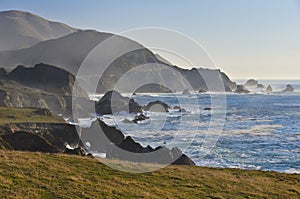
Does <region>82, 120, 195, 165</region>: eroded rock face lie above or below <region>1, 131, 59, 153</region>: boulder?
below

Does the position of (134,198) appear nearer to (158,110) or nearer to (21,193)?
(21,193)

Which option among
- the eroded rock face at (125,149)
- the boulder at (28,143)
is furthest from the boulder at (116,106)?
the boulder at (28,143)

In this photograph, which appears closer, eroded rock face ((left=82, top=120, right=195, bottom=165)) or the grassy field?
the grassy field

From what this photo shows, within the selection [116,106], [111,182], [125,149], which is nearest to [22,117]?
[125,149]

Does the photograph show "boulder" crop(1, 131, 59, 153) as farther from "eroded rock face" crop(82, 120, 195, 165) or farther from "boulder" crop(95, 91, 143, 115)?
"boulder" crop(95, 91, 143, 115)

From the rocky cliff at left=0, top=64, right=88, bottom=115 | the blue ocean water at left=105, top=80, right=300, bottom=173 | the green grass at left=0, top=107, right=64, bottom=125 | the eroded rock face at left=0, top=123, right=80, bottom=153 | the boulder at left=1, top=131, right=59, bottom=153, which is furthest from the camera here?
the rocky cliff at left=0, top=64, right=88, bottom=115

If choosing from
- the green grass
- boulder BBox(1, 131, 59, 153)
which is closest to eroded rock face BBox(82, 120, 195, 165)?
boulder BBox(1, 131, 59, 153)

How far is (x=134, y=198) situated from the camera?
17.9m

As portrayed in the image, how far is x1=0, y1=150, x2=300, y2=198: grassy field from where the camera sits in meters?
17.7

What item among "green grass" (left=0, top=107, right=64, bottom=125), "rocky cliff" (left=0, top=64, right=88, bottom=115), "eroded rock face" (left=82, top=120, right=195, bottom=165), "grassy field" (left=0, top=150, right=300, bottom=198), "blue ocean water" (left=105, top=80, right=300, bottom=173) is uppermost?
"rocky cliff" (left=0, top=64, right=88, bottom=115)

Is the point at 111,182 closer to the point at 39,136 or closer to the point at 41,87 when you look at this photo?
the point at 39,136

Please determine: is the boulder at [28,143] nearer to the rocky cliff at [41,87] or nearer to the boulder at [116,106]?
the rocky cliff at [41,87]

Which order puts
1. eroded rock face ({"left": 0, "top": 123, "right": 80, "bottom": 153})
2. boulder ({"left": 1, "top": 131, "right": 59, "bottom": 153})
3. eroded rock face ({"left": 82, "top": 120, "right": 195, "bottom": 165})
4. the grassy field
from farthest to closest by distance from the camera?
eroded rock face ({"left": 82, "top": 120, "right": 195, "bottom": 165})
eroded rock face ({"left": 0, "top": 123, "right": 80, "bottom": 153})
boulder ({"left": 1, "top": 131, "right": 59, "bottom": 153})
the grassy field

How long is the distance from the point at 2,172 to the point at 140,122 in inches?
2759
